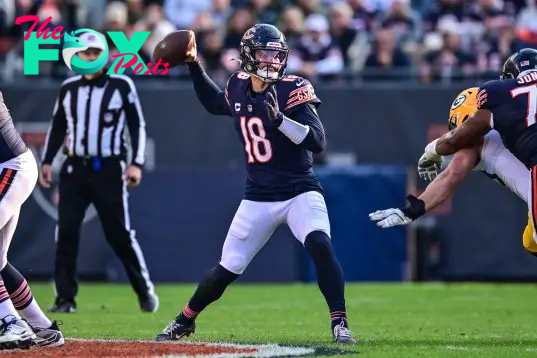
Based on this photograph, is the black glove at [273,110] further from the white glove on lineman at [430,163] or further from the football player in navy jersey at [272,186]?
the white glove on lineman at [430,163]

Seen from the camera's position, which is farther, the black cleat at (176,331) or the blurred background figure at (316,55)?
the blurred background figure at (316,55)

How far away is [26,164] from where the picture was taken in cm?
626

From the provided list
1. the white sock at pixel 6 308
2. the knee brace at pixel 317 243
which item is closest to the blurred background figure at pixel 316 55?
the knee brace at pixel 317 243

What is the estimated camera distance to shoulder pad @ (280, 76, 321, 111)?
257 inches

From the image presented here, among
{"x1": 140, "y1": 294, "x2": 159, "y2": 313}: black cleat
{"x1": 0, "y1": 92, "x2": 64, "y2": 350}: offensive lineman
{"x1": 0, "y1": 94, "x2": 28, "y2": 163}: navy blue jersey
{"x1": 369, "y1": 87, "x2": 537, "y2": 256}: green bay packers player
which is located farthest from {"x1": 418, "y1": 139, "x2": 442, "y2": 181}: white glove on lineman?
{"x1": 140, "y1": 294, "x2": 159, "y2": 313}: black cleat

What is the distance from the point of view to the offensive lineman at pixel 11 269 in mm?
6023

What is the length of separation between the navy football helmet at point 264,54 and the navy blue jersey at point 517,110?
1189mm

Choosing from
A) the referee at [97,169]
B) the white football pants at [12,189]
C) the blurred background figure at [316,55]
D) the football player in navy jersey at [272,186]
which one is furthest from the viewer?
the blurred background figure at [316,55]

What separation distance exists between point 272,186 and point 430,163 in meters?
1.10

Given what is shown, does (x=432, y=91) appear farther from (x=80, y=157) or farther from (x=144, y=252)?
(x=80, y=157)

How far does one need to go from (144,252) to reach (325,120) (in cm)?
264

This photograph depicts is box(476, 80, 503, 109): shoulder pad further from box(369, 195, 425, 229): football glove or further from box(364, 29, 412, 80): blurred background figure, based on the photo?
box(364, 29, 412, 80): blurred background figure

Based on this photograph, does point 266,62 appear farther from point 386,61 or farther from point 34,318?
point 386,61

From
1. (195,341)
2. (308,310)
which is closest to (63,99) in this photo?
(308,310)
